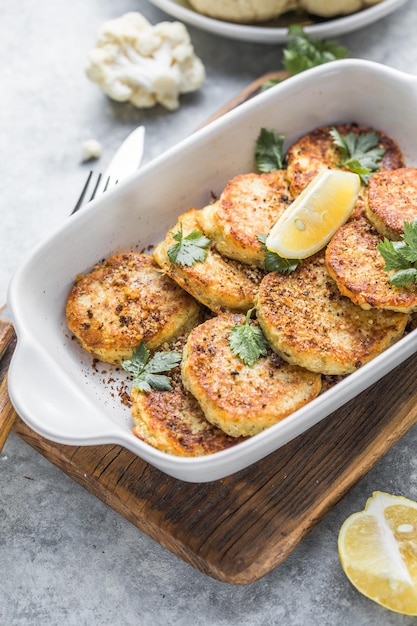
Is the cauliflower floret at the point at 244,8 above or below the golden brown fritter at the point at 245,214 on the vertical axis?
above

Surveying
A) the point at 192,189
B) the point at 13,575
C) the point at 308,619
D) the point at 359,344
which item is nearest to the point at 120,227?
the point at 192,189

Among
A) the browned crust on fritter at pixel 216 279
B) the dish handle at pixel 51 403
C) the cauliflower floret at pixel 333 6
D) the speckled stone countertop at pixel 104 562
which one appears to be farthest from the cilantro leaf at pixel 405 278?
the cauliflower floret at pixel 333 6

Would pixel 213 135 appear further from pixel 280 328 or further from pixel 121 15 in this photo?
pixel 121 15

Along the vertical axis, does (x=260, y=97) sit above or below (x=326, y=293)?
above

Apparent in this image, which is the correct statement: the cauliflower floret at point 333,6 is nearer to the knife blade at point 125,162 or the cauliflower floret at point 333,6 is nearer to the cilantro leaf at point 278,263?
the knife blade at point 125,162

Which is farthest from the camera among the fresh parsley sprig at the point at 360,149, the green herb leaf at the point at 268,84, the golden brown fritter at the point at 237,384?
the green herb leaf at the point at 268,84

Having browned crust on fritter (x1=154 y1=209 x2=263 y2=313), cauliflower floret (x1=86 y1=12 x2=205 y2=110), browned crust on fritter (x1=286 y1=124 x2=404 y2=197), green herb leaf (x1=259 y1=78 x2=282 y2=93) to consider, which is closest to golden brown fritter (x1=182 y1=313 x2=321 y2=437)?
browned crust on fritter (x1=154 y1=209 x2=263 y2=313)
